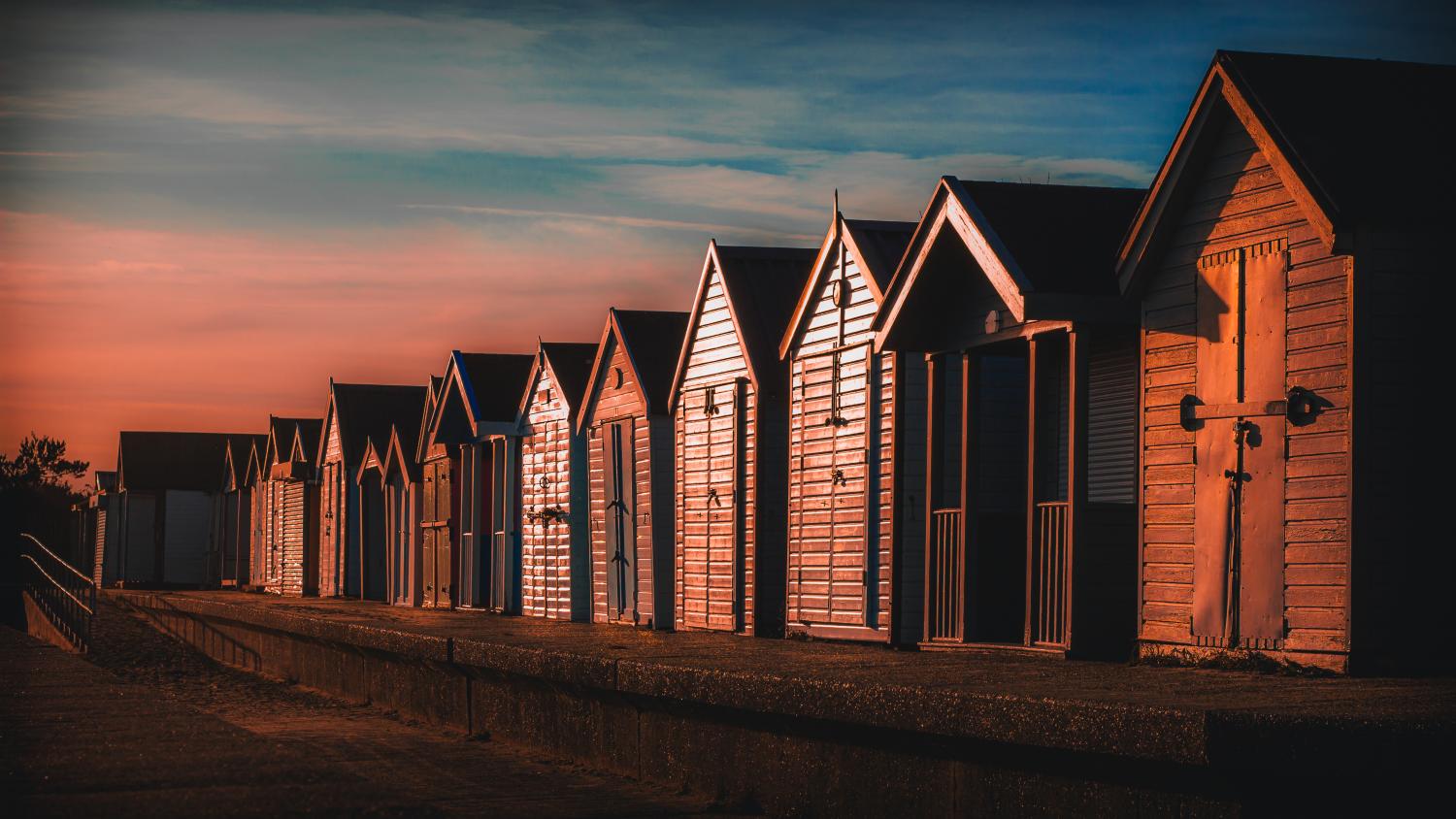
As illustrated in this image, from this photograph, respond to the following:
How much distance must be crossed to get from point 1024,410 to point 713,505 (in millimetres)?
5702

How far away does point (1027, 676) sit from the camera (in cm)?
1117

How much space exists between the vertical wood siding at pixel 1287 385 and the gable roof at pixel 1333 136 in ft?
0.77

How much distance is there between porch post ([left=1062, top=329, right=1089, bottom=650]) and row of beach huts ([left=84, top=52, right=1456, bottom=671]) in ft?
0.12

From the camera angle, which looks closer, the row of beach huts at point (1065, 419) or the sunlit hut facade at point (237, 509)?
the row of beach huts at point (1065, 419)

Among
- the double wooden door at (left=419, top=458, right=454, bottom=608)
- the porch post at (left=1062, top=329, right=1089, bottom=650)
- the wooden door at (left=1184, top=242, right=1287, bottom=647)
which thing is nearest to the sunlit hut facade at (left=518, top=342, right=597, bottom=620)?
the double wooden door at (left=419, top=458, right=454, bottom=608)

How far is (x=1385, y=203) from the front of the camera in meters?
11.1

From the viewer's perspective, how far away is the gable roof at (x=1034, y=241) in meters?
13.8

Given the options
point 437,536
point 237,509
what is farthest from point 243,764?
point 237,509

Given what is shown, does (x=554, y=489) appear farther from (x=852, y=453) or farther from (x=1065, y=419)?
(x=1065, y=419)

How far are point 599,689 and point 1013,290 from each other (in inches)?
179

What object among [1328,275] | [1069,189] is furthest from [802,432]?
[1328,275]

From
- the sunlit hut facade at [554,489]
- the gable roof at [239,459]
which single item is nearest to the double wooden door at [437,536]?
the sunlit hut facade at [554,489]

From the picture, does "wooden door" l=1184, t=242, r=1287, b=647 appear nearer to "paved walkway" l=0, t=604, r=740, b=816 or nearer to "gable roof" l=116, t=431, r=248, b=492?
"paved walkway" l=0, t=604, r=740, b=816

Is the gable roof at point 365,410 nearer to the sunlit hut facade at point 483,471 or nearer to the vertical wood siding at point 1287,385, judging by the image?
the sunlit hut facade at point 483,471
